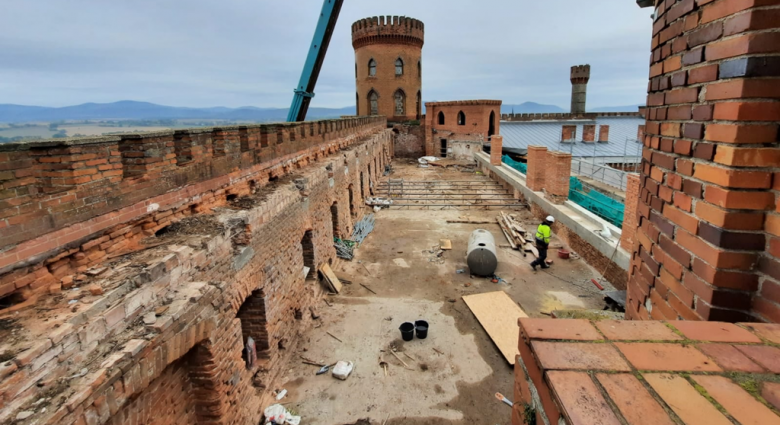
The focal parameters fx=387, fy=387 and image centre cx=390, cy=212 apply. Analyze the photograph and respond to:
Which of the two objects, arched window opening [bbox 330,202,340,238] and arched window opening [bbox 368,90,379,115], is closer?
arched window opening [bbox 330,202,340,238]

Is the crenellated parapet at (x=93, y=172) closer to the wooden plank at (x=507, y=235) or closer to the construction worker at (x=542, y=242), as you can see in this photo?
the construction worker at (x=542, y=242)

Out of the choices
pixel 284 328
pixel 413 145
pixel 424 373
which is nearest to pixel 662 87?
pixel 424 373

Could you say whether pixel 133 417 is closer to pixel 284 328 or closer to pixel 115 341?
pixel 115 341

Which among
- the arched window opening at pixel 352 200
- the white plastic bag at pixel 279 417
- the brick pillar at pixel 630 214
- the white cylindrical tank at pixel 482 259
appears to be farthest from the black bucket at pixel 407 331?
the arched window opening at pixel 352 200

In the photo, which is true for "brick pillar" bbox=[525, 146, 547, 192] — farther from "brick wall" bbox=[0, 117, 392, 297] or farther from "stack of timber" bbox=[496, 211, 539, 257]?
"brick wall" bbox=[0, 117, 392, 297]

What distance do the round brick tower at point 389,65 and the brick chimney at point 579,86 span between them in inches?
777

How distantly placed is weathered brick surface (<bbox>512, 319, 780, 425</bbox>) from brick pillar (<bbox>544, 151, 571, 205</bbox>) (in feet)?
38.9

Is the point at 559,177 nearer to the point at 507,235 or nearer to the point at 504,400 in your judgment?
the point at 507,235

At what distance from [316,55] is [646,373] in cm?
1729

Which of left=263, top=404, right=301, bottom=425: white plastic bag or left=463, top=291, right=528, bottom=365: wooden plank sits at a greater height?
left=463, top=291, right=528, bottom=365: wooden plank

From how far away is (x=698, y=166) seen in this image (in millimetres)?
1855

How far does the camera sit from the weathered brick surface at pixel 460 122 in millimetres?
28562

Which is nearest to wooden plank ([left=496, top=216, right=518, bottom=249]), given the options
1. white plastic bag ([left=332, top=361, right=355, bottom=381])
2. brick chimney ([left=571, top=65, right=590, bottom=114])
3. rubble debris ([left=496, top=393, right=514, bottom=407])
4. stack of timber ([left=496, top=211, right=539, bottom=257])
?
stack of timber ([left=496, top=211, right=539, bottom=257])

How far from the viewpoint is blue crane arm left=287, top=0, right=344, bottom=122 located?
16.2 metres
